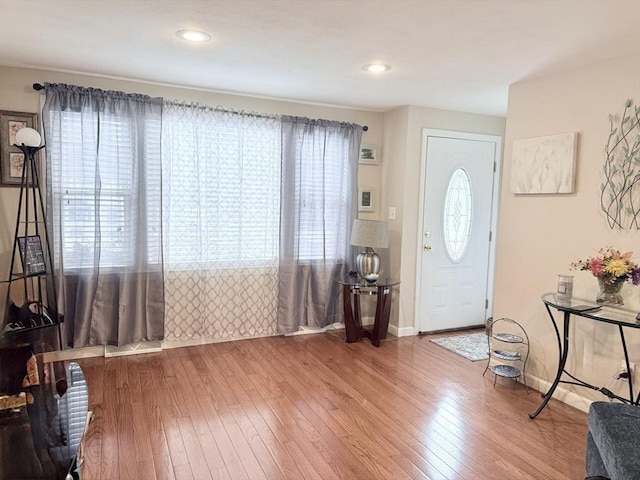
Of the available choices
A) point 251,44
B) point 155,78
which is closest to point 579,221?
point 251,44

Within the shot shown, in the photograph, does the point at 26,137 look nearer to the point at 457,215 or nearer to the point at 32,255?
the point at 32,255

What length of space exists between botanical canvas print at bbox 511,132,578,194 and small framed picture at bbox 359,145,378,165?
1.59 m

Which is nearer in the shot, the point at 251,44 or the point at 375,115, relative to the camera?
the point at 251,44

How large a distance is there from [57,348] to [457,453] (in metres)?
2.92

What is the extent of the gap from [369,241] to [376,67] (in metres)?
1.62

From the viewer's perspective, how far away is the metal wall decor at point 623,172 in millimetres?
2584

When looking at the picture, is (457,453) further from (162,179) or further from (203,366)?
(162,179)

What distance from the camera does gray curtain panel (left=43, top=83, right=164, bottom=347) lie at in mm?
3344

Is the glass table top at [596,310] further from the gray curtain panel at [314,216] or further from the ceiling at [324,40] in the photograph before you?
the gray curtain panel at [314,216]

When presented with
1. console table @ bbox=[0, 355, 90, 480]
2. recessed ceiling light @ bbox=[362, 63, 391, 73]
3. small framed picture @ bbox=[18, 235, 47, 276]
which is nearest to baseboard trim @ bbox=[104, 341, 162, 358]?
small framed picture @ bbox=[18, 235, 47, 276]

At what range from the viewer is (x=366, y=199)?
462 centimetres

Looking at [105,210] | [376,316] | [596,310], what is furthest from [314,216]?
[596,310]

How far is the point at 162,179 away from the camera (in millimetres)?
3676

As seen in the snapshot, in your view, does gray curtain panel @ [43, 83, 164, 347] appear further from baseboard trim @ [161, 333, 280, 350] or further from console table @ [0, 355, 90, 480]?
console table @ [0, 355, 90, 480]
